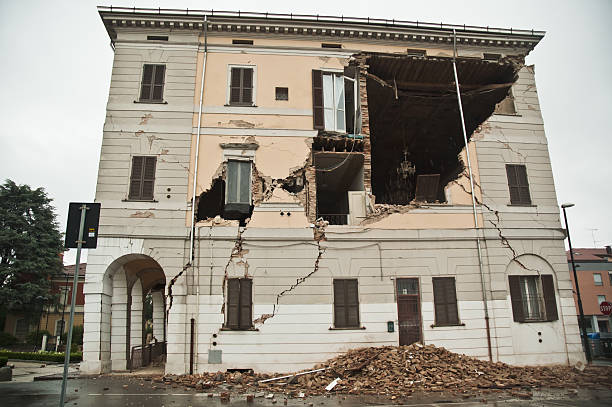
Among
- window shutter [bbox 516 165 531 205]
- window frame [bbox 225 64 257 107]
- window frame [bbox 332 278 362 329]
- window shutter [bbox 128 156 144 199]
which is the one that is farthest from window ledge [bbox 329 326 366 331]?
window frame [bbox 225 64 257 107]

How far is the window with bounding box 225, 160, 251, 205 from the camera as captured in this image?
1516 cm

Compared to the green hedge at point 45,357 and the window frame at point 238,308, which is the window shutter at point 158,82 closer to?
the window frame at point 238,308

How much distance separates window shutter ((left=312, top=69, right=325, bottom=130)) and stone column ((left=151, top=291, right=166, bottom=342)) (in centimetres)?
1197

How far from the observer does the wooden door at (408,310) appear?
569 inches

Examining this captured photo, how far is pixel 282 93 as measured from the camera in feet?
54.2

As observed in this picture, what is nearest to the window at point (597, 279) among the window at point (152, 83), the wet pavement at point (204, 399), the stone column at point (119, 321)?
the wet pavement at point (204, 399)

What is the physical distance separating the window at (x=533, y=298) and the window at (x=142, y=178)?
1381cm

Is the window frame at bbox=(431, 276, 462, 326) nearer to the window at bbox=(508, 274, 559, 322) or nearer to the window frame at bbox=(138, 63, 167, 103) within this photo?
the window at bbox=(508, 274, 559, 322)

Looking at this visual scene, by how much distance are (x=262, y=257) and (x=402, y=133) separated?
1133 cm

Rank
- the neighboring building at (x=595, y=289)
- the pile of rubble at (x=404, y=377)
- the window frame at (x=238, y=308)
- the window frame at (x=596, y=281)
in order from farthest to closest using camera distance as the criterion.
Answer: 1. the window frame at (x=596, y=281)
2. the neighboring building at (x=595, y=289)
3. the window frame at (x=238, y=308)
4. the pile of rubble at (x=404, y=377)

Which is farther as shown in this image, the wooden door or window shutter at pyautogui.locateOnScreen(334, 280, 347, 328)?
the wooden door

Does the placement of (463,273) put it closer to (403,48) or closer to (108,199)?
(403,48)

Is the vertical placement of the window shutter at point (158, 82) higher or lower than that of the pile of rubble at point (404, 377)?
higher

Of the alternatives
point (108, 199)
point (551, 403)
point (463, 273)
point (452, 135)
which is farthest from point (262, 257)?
point (452, 135)
